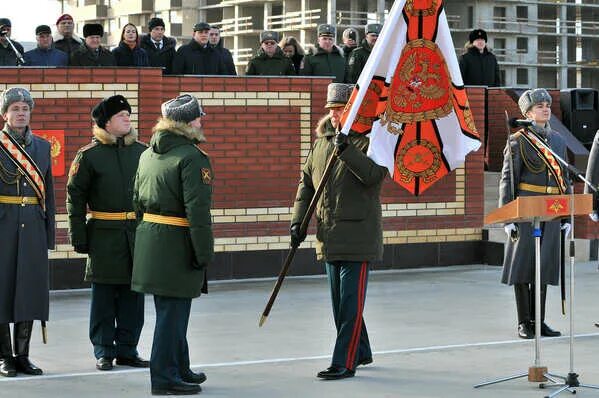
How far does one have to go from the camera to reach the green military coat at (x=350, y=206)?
10.4 meters

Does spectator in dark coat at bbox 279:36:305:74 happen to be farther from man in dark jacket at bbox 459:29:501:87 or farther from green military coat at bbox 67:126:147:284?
green military coat at bbox 67:126:147:284

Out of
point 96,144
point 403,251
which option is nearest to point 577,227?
point 403,251

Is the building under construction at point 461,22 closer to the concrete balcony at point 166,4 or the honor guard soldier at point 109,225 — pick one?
the concrete balcony at point 166,4

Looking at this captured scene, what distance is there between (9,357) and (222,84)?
6.58 m

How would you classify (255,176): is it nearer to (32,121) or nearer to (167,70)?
(167,70)

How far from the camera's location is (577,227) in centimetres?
1908

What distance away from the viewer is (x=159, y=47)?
17.8 m

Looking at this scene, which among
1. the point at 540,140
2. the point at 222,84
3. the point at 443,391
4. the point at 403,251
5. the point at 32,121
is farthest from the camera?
the point at 403,251

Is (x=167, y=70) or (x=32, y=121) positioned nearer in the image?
(x=32, y=121)

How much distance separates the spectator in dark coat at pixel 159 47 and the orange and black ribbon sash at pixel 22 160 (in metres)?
6.39

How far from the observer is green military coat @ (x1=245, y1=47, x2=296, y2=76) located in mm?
17547

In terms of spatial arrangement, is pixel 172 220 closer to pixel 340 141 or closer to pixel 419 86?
pixel 340 141

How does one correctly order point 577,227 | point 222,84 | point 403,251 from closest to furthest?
point 222,84 < point 403,251 < point 577,227

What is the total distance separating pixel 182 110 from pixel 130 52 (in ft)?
23.9
